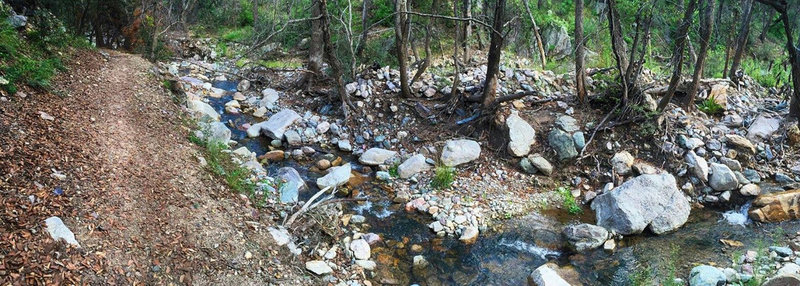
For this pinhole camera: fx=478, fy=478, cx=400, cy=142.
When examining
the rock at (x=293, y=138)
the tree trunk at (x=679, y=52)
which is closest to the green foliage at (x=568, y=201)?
the tree trunk at (x=679, y=52)

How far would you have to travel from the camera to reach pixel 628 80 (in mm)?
7629

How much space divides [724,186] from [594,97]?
2.27 metres

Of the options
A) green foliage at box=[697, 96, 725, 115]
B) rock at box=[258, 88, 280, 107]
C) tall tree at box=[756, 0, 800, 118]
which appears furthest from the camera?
rock at box=[258, 88, 280, 107]

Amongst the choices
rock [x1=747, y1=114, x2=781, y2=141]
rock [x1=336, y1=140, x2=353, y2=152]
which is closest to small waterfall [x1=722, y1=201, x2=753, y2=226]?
rock [x1=747, y1=114, x2=781, y2=141]

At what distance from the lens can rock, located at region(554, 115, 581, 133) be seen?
7.51m

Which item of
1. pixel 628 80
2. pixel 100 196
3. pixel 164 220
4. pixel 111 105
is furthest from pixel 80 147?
pixel 628 80

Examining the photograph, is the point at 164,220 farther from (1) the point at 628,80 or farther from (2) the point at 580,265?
(1) the point at 628,80

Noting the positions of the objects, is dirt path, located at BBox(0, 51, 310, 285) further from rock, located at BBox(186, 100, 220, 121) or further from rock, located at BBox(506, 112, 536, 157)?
rock, located at BBox(506, 112, 536, 157)

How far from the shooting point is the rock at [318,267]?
4.37m

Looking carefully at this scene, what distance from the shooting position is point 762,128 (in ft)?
24.7

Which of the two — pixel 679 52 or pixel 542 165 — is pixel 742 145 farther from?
pixel 542 165

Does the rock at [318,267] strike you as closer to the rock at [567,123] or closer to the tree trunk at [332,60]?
the tree trunk at [332,60]

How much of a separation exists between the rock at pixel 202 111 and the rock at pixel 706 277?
684 centimetres

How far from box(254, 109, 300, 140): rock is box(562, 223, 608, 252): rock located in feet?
16.0
